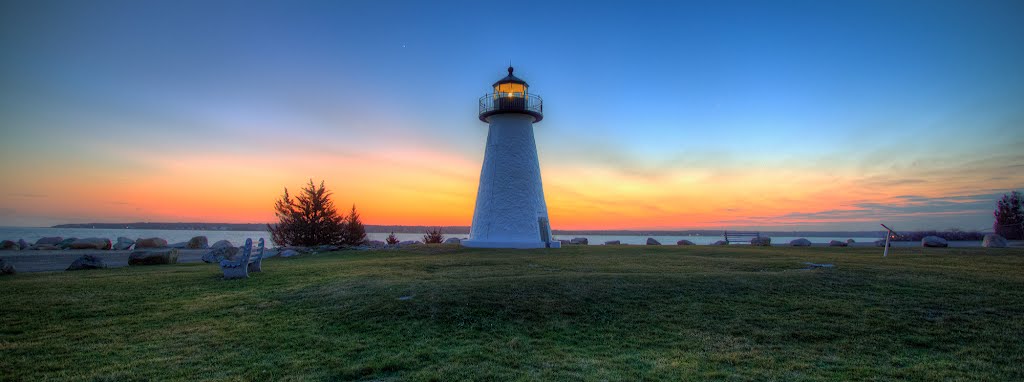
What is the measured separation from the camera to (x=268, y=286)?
10969 mm

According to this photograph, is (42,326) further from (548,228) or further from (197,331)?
(548,228)

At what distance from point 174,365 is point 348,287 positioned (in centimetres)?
451

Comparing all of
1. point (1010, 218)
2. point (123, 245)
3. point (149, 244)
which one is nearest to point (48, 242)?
point (123, 245)

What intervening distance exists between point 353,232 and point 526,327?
79.4 ft

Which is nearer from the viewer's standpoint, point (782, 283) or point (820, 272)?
point (782, 283)

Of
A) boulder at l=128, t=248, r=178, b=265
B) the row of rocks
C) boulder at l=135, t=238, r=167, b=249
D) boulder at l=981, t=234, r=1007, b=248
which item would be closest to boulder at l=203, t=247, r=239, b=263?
boulder at l=128, t=248, r=178, b=265

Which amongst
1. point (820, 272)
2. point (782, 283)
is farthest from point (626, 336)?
point (820, 272)

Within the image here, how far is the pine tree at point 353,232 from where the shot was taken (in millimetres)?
28667

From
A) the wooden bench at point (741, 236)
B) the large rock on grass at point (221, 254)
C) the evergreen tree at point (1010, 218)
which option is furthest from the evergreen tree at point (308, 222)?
the evergreen tree at point (1010, 218)

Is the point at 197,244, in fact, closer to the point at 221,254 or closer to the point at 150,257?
the point at 150,257

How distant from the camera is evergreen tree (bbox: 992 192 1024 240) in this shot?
1177 inches

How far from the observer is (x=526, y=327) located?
24.1ft

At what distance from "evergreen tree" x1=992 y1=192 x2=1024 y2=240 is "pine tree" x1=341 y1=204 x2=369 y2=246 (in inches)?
1606

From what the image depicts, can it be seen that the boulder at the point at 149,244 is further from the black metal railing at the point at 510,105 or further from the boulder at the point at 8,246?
the black metal railing at the point at 510,105
